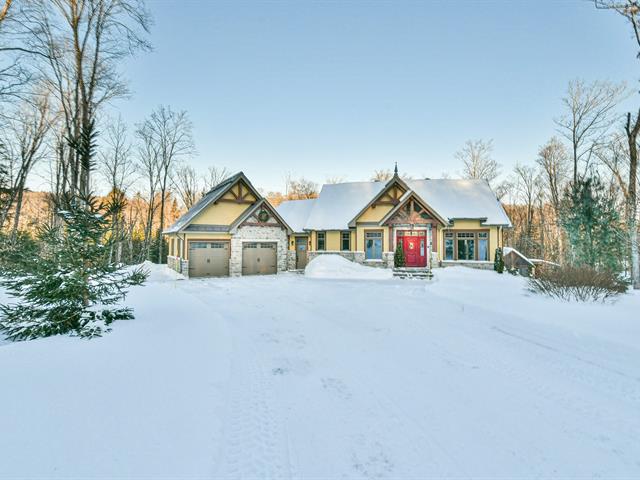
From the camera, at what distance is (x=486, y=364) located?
5.18 metres

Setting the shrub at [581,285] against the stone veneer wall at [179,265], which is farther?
the stone veneer wall at [179,265]

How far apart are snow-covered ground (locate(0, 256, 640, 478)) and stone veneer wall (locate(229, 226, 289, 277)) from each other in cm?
1239

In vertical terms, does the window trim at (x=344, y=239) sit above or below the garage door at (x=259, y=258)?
above

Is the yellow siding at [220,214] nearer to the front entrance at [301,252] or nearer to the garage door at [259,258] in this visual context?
the garage door at [259,258]

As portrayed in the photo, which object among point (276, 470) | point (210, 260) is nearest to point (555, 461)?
point (276, 470)

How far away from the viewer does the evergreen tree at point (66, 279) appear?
6.05 meters

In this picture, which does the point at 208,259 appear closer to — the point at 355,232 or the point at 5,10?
the point at 355,232

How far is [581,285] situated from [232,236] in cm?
1792

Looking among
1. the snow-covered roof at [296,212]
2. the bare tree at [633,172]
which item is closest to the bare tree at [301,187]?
the snow-covered roof at [296,212]

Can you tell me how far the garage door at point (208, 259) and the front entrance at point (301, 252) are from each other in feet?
21.9

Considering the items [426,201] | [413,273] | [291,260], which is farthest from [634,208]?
[291,260]

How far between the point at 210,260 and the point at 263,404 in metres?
16.8

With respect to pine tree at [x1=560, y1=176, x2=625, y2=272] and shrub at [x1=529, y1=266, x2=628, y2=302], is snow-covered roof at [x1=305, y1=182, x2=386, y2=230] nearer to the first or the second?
pine tree at [x1=560, y1=176, x2=625, y2=272]

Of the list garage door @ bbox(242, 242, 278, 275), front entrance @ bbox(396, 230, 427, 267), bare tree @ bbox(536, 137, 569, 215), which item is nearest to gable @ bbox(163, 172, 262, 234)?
garage door @ bbox(242, 242, 278, 275)
